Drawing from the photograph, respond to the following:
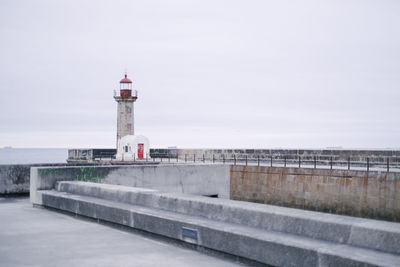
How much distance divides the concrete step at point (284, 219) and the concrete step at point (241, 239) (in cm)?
11

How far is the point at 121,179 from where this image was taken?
43.2ft

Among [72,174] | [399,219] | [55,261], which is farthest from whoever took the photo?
[399,219]

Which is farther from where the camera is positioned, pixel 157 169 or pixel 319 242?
pixel 157 169

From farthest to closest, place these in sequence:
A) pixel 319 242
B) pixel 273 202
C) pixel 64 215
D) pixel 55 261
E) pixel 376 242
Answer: pixel 273 202 < pixel 64 215 < pixel 55 261 < pixel 319 242 < pixel 376 242

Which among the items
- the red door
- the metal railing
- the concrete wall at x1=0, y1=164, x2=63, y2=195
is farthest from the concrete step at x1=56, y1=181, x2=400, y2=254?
the red door

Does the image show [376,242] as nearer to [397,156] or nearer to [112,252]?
[112,252]

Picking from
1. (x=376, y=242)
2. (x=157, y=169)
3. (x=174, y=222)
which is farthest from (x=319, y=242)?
(x=157, y=169)

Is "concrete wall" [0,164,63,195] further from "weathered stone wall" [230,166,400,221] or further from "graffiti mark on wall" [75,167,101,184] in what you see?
"weathered stone wall" [230,166,400,221]

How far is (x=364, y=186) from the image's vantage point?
859 inches

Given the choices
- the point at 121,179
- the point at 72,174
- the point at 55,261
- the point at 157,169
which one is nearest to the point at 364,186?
the point at 157,169

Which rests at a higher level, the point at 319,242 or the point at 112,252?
the point at 319,242

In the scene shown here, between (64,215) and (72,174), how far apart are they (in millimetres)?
2330

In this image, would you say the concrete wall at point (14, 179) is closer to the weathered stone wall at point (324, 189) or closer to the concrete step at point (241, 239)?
the concrete step at point (241, 239)

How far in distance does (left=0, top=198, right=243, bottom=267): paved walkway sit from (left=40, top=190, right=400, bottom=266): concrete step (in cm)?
19
